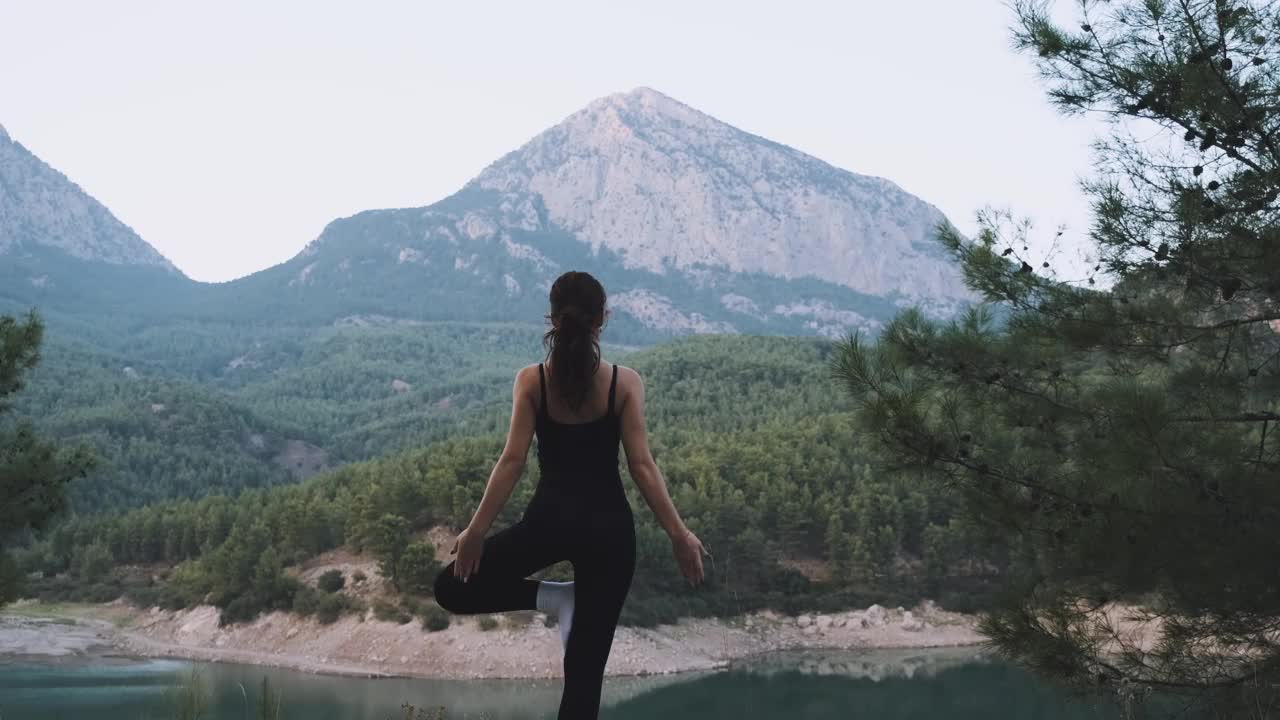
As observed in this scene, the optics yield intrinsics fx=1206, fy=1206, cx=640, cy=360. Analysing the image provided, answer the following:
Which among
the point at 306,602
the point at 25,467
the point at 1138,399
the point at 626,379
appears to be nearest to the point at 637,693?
the point at 306,602

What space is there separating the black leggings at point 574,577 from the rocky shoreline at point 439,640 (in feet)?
147

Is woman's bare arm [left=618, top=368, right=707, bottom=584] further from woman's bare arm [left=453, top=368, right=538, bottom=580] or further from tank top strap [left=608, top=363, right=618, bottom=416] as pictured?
woman's bare arm [left=453, top=368, right=538, bottom=580]

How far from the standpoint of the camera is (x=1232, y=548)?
7.64 metres

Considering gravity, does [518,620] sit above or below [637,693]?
above

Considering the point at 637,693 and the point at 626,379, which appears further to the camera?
the point at 637,693

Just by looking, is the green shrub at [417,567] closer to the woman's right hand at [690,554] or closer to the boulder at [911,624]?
the boulder at [911,624]

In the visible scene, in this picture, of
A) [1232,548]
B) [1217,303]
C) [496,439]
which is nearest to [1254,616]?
[1232,548]

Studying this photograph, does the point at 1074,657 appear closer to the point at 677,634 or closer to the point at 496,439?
the point at 677,634

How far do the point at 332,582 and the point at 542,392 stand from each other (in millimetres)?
52424

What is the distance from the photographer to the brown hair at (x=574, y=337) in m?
3.96

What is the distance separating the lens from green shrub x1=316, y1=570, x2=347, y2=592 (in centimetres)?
5381

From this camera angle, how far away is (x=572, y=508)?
13.0 ft

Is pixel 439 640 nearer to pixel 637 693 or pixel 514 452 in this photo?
pixel 637 693

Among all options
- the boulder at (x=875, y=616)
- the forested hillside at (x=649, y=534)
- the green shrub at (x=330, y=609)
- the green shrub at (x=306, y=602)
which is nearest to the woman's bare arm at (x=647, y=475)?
the forested hillside at (x=649, y=534)
